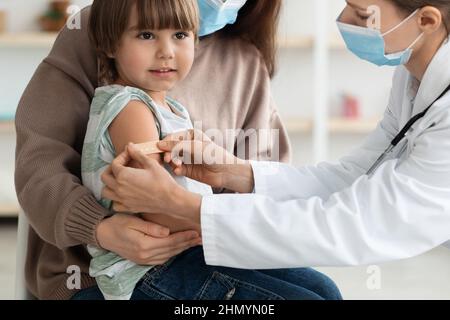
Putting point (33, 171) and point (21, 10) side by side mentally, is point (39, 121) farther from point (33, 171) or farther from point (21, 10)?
point (21, 10)

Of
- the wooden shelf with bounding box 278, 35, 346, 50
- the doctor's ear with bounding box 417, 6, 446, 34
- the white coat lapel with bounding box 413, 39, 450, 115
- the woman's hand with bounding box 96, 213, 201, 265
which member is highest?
the doctor's ear with bounding box 417, 6, 446, 34

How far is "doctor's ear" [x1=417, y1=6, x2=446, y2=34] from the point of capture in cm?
147

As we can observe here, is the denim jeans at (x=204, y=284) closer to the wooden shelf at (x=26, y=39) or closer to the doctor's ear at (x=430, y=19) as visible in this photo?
the doctor's ear at (x=430, y=19)

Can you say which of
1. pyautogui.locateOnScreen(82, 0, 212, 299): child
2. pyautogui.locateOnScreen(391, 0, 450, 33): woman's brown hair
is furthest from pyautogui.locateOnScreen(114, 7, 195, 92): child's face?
pyautogui.locateOnScreen(391, 0, 450, 33): woman's brown hair

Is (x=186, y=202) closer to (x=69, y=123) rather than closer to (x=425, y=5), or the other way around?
(x=69, y=123)

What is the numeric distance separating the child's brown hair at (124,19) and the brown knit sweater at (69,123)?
3.4 inches

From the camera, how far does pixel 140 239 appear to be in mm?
1381

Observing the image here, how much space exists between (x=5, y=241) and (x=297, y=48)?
1775mm

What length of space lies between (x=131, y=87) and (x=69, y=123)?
0.59 feet

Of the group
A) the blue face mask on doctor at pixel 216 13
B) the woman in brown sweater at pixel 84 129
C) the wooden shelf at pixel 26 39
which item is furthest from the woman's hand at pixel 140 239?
the wooden shelf at pixel 26 39

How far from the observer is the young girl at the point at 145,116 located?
1439 millimetres

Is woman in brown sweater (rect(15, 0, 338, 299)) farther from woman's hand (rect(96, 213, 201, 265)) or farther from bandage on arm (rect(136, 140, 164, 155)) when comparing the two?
bandage on arm (rect(136, 140, 164, 155))

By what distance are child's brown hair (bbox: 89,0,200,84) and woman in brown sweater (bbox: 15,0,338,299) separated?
3.4 inches

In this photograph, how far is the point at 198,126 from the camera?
175 centimetres
